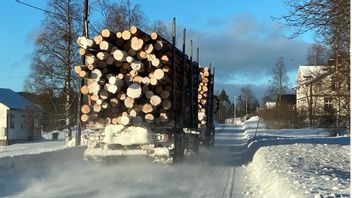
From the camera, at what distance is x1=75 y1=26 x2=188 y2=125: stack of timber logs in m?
14.4

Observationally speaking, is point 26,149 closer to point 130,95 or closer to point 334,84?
point 130,95

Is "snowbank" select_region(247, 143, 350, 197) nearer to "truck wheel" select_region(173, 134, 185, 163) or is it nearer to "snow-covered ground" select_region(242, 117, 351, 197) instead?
"snow-covered ground" select_region(242, 117, 351, 197)

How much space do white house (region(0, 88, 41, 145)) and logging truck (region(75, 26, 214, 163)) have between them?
28.9 meters

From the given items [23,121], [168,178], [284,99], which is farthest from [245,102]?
[168,178]

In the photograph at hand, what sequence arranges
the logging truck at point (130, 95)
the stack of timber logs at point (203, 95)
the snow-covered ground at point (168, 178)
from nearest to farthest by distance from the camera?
the snow-covered ground at point (168, 178)
the logging truck at point (130, 95)
the stack of timber logs at point (203, 95)

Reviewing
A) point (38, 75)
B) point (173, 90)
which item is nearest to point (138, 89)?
point (173, 90)

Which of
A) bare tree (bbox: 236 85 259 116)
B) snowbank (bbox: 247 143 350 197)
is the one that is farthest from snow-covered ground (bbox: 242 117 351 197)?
bare tree (bbox: 236 85 259 116)

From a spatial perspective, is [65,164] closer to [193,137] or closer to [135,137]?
[135,137]

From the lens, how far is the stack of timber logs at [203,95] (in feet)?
75.0

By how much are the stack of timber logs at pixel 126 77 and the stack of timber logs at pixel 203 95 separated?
8.13 metres

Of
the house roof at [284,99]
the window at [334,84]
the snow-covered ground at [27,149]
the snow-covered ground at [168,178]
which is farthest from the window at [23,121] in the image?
the house roof at [284,99]

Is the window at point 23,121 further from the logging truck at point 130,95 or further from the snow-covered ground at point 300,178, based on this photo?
the snow-covered ground at point 300,178

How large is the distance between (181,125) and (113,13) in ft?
54.2

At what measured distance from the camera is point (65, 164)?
16094 millimetres
